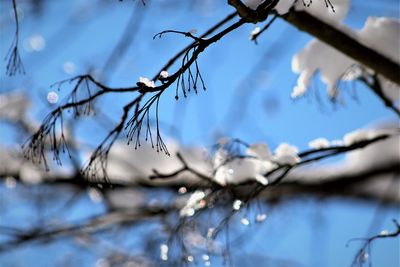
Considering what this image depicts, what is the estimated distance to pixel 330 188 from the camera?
9.90 feet

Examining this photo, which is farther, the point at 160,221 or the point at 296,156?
the point at 160,221

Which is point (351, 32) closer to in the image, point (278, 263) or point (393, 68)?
point (393, 68)

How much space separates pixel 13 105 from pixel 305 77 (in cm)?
212

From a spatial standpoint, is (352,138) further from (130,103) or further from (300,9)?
(130,103)

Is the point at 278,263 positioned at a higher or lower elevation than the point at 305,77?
lower

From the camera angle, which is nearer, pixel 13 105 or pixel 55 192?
pixel 13 105

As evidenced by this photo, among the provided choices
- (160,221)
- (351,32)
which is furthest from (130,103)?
(160,221)

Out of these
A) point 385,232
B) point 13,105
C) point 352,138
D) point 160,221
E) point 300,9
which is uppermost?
point 13,105

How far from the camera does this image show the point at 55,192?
3.29 m

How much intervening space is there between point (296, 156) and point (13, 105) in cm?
221

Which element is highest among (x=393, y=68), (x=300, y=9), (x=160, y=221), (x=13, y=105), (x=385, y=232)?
(x=13, y=105)

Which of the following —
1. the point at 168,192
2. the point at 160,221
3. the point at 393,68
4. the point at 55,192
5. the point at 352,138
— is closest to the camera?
the point at 393,68

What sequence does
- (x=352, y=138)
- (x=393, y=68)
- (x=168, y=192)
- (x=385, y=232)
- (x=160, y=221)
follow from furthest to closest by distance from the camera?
(x=168, y=192) < (x=160, y=221) < (x=352, y=138) < (x=393, y=68) < (x=385, y=232)

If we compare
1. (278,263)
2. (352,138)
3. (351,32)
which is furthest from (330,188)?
(351,32)
